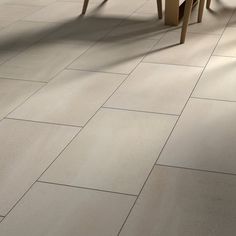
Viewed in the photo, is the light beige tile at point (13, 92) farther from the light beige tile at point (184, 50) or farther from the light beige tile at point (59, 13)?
the light beige tile at point (59, 13)

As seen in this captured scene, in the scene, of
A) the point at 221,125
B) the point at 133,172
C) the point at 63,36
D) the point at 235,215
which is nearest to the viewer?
the point at 235,215

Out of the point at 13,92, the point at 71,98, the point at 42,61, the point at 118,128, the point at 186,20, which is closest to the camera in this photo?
the point at 118,128

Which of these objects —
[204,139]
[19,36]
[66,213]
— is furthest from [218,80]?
[19,36]

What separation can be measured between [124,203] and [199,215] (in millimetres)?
217

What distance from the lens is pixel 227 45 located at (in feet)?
8.52

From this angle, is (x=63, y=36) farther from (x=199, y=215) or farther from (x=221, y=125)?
(x=199, y=215)

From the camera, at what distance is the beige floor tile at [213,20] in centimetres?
282

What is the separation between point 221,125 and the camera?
183 cm

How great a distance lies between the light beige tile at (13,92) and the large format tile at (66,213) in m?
0.60

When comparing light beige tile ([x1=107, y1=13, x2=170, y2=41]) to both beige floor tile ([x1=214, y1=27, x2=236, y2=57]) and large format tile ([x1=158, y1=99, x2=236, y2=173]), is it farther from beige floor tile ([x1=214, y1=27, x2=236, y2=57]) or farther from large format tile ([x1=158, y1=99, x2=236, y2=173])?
large format tile ([x1=158, y1=99, x2=236, y2=173])

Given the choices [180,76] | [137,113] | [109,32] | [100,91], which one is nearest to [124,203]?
[137,113]

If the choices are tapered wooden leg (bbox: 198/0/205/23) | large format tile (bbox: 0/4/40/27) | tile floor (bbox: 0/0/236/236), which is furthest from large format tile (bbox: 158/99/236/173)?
large format tile (bbox: 0/4/40/27)

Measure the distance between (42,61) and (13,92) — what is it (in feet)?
1.20

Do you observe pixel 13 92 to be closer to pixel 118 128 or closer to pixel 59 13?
pixel 118 128
